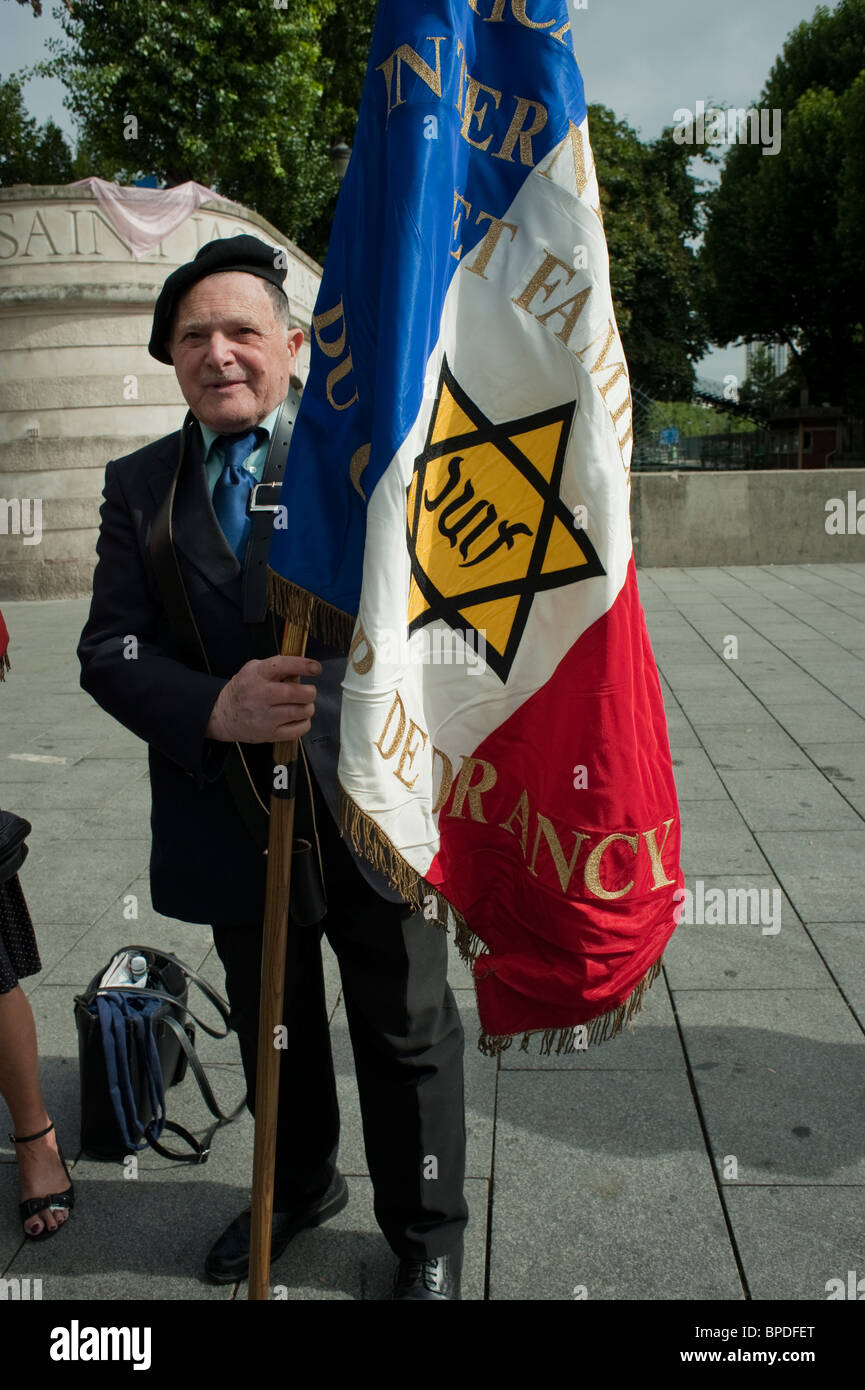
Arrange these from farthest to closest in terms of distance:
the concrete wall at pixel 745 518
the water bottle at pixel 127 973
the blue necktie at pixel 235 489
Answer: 1. the concrete wall at pixel 745 518
2. the water bottle at pixel 127 973
3. the blue necktie at pixel 235 489

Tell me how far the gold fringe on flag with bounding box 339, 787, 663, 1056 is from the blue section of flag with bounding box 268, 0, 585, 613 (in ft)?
1.23

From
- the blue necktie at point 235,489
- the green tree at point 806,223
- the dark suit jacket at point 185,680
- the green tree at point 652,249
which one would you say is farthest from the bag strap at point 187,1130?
the green tree at point 652,249

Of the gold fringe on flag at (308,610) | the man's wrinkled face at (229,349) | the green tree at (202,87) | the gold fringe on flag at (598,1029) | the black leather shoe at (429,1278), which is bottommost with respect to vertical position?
the black leather shoe at (429,1278)

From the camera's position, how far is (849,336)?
38.8 meters

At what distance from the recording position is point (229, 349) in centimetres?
216

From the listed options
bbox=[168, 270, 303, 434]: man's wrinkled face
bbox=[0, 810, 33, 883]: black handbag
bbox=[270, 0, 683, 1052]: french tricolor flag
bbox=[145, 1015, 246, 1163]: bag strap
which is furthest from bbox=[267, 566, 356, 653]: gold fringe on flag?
bbox=[145, 1015, 246, 1163]: bag strap

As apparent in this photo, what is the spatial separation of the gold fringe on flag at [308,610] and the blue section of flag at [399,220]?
15 mm

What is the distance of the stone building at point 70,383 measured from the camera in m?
12.9

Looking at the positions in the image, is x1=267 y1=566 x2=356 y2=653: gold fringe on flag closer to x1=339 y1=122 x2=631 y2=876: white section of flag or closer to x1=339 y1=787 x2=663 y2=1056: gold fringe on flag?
x1=339 y1=122 x2=631 y2=876: white section of flag

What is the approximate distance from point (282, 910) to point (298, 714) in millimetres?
346

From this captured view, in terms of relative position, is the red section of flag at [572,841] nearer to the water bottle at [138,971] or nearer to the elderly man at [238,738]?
the elderly man at [238,738]

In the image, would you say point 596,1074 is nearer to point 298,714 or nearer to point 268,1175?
point 268,1175

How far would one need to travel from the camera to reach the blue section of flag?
183cm
